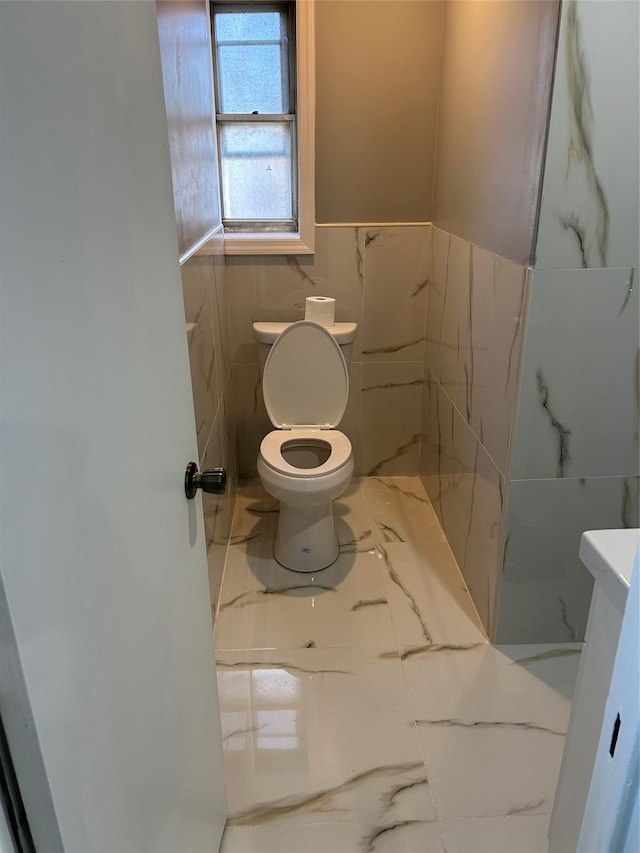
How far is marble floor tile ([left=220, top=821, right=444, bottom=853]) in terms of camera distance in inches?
54.6

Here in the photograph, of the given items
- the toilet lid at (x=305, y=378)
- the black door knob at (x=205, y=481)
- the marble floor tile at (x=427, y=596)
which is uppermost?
the black door knob at (x=205, y=481)

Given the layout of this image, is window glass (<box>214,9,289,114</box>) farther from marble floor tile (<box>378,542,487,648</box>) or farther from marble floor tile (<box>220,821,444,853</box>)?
marble floor tile (<box>220,821,444,853</box>)

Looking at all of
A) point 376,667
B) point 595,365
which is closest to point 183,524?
point 376,667

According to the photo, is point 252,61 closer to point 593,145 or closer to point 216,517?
point 593,145

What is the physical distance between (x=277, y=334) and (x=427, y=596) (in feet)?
3.97

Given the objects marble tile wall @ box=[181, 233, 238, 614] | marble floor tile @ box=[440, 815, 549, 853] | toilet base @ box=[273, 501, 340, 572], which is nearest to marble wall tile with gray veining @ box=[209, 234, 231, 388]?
marble tile wall @ box=[181, 233, 238, 614]

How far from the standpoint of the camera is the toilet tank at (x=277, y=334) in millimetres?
2596

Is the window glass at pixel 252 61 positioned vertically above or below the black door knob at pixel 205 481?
above

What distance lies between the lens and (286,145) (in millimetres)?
2713

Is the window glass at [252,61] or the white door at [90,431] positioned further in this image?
the window glass at [252,61]

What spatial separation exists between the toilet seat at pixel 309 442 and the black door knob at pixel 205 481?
45.6 inches

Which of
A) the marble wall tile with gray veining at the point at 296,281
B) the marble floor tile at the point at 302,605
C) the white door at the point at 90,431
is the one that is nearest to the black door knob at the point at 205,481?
the white door at the point at 90,431

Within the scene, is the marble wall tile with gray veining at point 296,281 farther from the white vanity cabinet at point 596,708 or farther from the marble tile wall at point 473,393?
the white vanity cabinet at point 596,708

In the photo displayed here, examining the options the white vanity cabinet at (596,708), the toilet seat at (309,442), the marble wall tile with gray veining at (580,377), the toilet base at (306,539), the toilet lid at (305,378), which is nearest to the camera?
the white vanity cabinet at (596,708)
